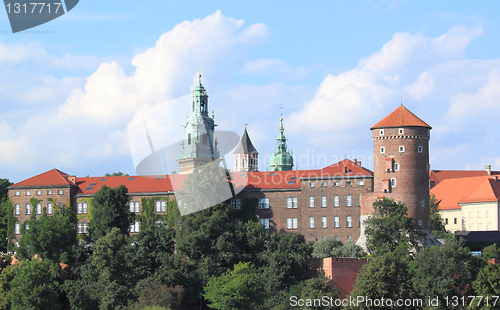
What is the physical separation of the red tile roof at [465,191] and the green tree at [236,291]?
123 ft

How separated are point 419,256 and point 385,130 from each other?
12.6 metres

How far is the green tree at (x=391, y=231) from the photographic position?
69.1 meters

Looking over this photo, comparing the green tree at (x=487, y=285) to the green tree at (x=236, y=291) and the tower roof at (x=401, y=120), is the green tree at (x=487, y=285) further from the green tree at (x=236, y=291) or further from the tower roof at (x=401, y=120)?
the tower roof at (x=401, y=120)

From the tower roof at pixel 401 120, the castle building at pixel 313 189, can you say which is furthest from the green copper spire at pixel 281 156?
the tower roof at pixel 401 120

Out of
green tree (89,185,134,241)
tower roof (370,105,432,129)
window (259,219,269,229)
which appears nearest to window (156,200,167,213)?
green tree (89,185,134,241)

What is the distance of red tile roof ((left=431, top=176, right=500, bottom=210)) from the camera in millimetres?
96188

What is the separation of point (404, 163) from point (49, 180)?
30.7 meters

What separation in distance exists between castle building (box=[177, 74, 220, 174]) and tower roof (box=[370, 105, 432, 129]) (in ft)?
65.1

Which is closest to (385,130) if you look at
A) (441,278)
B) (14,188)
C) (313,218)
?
(313,218)

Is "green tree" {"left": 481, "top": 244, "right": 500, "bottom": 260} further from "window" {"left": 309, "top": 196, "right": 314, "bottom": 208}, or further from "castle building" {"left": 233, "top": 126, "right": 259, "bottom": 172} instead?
"castle building" {"left": 233, "top": 126, "right": 259, "bottom": 172}

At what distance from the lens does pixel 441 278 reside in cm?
6256

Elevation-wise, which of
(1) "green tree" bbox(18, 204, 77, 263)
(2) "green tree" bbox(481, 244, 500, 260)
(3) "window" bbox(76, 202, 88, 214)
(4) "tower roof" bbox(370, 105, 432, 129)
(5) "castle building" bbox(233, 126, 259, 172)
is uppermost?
(5) "castle building" bbox(233, 126, 259, 172)

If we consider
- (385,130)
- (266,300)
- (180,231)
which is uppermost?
(385,130)

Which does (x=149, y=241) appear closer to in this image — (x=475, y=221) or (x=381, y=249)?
(x=381, y=249)
